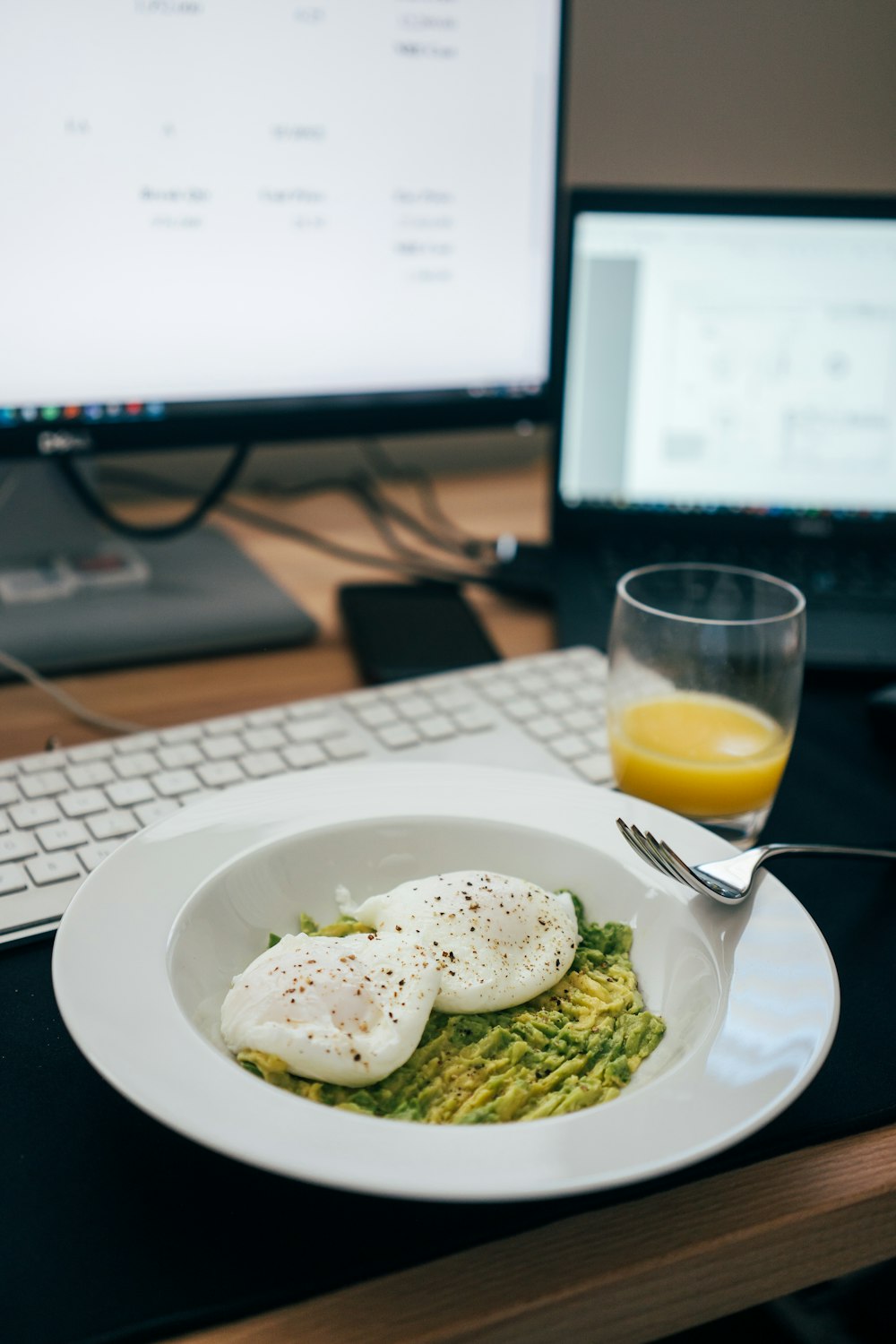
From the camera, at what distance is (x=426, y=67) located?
28.4 inches

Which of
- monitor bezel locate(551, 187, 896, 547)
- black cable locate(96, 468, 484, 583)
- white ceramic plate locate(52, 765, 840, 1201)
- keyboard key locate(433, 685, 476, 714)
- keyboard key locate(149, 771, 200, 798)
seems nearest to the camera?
white ceramic plate locate(52, 765, 840, 1201)

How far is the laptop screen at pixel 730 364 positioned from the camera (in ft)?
2.57

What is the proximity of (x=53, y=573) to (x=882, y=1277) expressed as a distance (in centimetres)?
76

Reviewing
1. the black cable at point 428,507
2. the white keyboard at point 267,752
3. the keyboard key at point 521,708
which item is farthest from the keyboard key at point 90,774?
the black cable at point 428,507

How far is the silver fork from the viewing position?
442 mm

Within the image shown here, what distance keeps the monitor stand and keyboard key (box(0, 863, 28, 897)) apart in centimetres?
24

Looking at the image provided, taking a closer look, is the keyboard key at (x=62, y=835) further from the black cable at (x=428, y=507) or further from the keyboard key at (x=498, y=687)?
the black cable at (x=428, y=507)

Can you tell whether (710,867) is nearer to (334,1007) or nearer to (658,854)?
(658,854)

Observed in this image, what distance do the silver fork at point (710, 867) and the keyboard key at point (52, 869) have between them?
0.77ft

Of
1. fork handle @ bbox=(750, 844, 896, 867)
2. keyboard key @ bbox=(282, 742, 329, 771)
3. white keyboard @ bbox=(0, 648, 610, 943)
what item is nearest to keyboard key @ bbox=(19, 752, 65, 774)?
white keyboard @ bbox=(0, 648, 610, 943)

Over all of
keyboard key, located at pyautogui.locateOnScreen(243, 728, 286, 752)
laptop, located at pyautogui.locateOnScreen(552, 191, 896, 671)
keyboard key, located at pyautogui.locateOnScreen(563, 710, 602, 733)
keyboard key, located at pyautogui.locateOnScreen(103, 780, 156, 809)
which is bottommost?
keyboard key, located at pyautogui.locateOnScreen(563, 710, 602, 733)

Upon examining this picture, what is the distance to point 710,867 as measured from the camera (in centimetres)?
46

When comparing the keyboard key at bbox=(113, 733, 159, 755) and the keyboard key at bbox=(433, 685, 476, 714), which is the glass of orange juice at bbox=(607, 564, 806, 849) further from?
the keyboard key at bbox=(113, 733, 159, 755)

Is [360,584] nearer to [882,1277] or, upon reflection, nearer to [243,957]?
[243,957]
